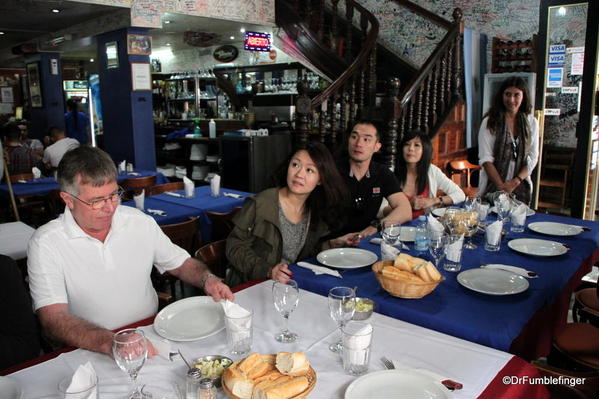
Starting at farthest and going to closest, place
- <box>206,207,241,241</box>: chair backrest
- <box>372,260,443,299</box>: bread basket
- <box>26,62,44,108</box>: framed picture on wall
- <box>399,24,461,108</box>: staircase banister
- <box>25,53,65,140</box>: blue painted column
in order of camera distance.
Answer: <box>26,62,44,108</box>: framed picture on wall → <box>25,53,65,140</box>: blue painted column → <box>399,24,461,108</box>: staircase banister → <box>206,207,241,241</box>: chair backrest → <box>372,260,443,299</box>: bread basket

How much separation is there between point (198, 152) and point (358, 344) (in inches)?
296

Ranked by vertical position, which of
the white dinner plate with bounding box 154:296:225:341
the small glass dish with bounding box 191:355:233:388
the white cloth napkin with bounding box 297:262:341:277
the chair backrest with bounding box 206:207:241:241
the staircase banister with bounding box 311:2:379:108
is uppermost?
the staircase banister with bounding box 311:2:379:108

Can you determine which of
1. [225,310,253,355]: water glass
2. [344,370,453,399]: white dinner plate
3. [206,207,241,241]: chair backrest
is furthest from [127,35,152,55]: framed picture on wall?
[344,370,453,399]: white dinner plate

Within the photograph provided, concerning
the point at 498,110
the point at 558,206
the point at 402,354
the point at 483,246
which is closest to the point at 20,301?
the point at 402,354

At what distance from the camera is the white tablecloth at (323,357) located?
139 centimetres

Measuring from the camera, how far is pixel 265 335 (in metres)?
1.71

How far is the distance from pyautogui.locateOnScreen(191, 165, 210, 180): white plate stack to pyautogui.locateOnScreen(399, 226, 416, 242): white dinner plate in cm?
587

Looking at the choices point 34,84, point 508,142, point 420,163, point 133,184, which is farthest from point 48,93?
point 508,142

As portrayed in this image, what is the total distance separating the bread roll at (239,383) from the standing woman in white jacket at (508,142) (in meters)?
3.98

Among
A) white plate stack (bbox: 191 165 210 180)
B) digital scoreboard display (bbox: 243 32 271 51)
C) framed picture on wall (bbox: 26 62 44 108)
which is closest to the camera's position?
digital scoreboard display (bbox: 243 32 271 51)

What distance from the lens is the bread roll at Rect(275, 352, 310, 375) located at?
1.31m

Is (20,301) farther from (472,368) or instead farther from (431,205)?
(431,205)

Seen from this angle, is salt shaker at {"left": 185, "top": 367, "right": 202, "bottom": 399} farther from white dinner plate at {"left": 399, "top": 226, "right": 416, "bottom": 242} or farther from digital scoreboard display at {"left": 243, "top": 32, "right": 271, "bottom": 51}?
digital scoreboard display at {"left": 243, "top": 32, "right": 271, "bottom": 51}

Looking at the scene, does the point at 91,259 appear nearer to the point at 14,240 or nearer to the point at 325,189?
the point at 325,189
